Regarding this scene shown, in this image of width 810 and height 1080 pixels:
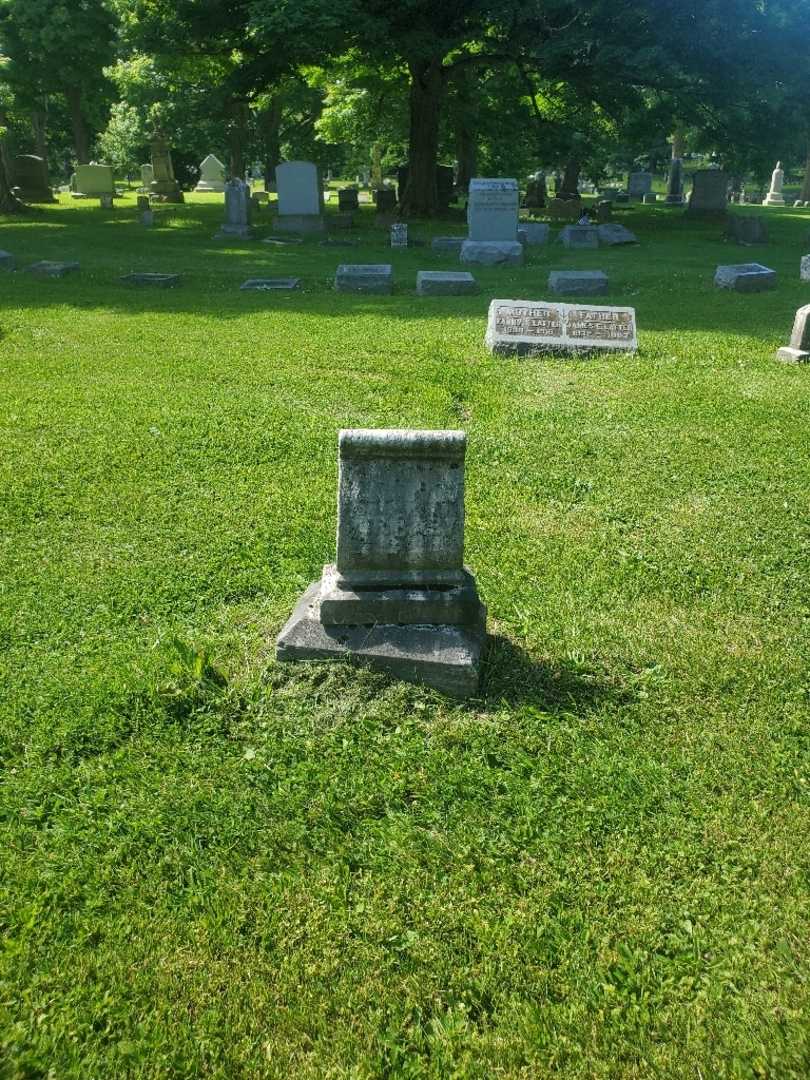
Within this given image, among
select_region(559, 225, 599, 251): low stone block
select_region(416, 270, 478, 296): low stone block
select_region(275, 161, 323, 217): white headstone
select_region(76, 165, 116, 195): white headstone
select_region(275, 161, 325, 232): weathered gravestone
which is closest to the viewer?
select_region(416, 270, 478, 296): low stone block

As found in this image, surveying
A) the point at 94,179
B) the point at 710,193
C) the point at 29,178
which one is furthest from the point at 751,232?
the point at 94,179

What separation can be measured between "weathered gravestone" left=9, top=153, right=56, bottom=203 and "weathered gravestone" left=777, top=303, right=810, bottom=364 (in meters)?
27.6

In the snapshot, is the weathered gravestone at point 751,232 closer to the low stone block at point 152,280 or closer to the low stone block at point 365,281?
the low stone block at point 365,281

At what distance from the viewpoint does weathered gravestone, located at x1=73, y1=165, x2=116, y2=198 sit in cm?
3127

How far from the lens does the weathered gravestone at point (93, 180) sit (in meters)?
31.3

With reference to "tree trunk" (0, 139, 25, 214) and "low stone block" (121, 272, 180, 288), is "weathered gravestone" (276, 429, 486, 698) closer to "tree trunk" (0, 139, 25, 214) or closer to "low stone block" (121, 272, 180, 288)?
"low stone block" (121, 272, 180, 288)

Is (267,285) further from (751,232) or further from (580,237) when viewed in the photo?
(751,232)

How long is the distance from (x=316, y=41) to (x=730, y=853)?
2041 centimetres

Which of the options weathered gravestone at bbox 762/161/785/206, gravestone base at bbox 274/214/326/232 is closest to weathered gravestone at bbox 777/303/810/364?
gravestone base at bbox 274/214/326/232

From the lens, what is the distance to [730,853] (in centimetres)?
302

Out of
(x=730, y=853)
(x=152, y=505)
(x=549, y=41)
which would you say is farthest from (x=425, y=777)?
(x=549, y=41)

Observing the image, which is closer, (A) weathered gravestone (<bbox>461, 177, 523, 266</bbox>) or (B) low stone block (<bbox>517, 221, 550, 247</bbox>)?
(A) weathered gravestone (<bbox>461, 177, 523, 266</bbox>)

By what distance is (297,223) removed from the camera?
2200 cm

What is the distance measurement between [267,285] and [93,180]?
22.2 meters
